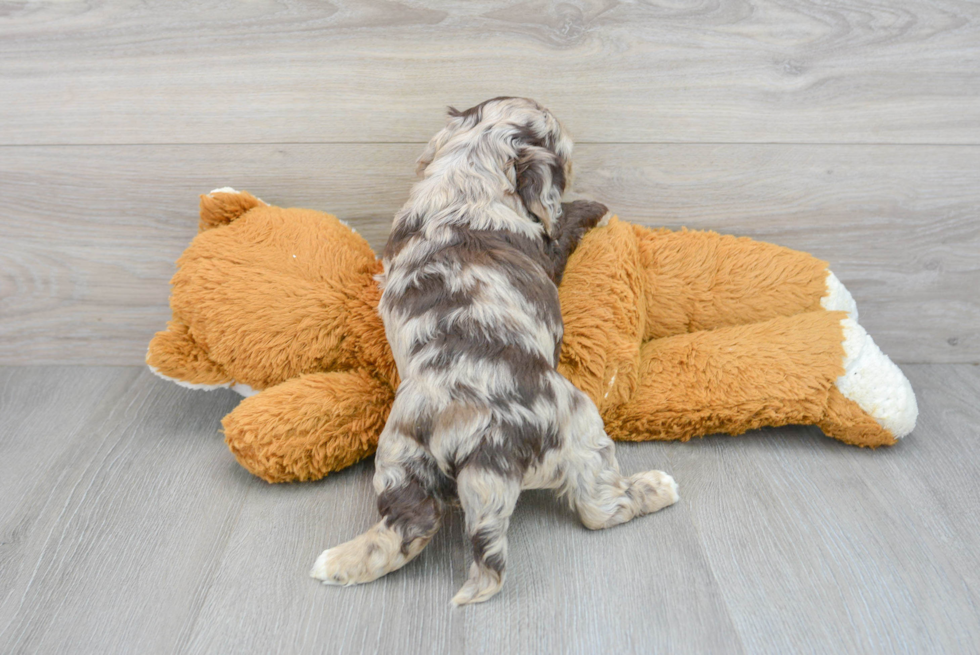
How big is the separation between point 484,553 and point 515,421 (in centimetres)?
30

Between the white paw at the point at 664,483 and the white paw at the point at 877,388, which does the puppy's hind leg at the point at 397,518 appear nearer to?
the white paw at the point at 664,483

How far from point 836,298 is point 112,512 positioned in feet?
7.51

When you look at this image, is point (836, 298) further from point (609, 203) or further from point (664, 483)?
point (664, 483)

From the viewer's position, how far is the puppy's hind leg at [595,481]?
1789 mm

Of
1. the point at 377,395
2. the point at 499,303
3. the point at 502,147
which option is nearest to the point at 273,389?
the point at 377,395

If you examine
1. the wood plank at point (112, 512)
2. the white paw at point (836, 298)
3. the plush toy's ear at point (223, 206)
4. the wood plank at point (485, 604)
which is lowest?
the wood plank at point (112, 512)

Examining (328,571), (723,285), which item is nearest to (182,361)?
(328,571)

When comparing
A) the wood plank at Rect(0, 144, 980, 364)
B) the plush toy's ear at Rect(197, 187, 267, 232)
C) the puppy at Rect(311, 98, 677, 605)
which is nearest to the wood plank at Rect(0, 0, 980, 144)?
the wood plank at Rect(0, 144, 980, 364)

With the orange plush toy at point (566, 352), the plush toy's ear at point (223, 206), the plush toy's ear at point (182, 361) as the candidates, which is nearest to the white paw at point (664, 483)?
the orange plush toy at point (566, 352)

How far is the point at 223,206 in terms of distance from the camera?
2.37m

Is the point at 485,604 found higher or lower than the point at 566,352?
lower

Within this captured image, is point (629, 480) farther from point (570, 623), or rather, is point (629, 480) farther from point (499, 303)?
point (499, 303)

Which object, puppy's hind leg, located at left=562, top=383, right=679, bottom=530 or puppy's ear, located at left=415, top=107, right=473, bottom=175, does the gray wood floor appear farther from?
puppy's ear, located at left=415, top=107, right=473, bottom=175

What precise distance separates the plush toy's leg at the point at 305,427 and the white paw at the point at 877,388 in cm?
141
